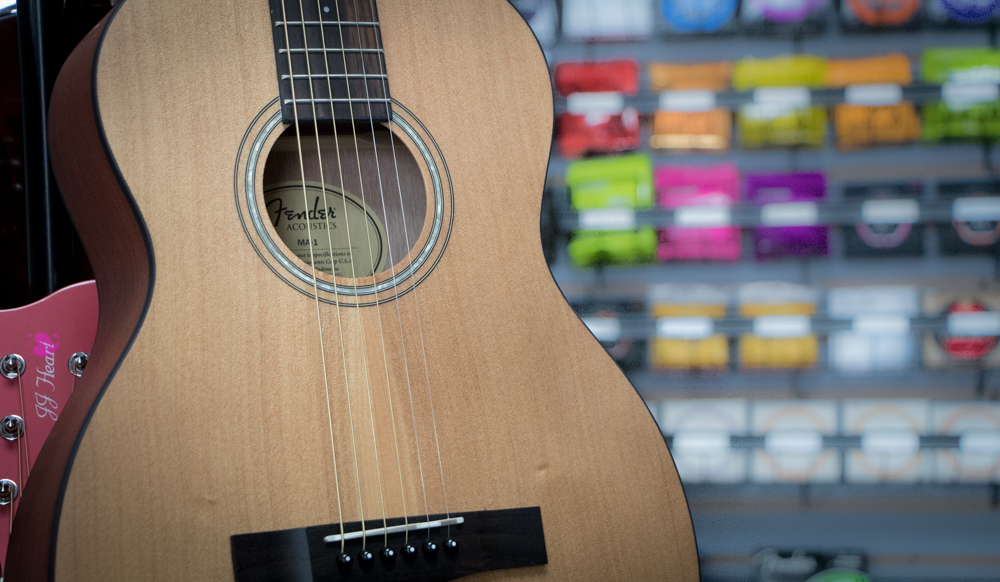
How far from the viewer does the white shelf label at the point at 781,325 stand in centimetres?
121

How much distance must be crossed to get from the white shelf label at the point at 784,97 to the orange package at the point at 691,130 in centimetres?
7

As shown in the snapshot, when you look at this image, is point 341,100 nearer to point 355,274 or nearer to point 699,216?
point 355,274

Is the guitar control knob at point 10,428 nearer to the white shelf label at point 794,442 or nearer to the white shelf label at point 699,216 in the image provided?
the white shelf label at point 699,216

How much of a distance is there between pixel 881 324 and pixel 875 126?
0.39m

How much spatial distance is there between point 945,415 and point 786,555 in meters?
0.42

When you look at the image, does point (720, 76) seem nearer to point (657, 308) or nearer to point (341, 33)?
point (657, 308)

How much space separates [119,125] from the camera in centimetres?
61

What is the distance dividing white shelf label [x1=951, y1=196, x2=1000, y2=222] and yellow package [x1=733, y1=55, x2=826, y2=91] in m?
0.35

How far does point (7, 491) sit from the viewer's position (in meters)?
0.72

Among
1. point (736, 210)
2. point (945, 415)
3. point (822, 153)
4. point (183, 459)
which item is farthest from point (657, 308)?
point (183, 459)

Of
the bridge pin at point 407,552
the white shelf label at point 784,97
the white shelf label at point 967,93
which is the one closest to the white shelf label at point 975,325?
the white shelf label at point 967,93

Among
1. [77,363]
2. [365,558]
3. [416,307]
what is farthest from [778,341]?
[77,363]

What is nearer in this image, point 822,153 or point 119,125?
point 119,125

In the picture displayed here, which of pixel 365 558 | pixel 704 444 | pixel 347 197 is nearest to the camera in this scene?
pixel 365 558
